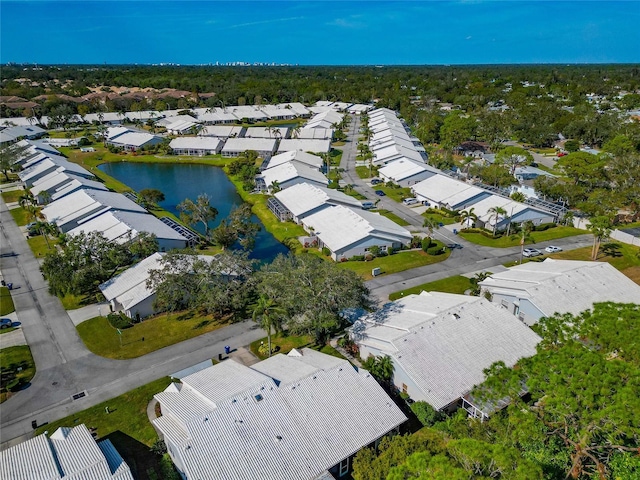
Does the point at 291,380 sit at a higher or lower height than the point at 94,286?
higher

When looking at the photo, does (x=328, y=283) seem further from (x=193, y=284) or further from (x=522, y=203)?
(x=522, y=203)

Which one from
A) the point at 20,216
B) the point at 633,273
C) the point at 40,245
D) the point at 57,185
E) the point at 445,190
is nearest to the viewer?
the point at 633,273

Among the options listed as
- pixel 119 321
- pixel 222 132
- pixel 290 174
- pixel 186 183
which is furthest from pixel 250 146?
pixel 119 321

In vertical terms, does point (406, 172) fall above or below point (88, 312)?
above

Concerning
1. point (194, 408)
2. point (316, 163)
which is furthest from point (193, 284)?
point (316, 163)

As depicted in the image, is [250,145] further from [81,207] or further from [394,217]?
[394,217]

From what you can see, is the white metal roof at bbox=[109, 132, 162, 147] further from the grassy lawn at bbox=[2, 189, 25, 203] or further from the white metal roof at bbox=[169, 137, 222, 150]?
the grassy lawn at bbox=[2, 189, 25, 203]

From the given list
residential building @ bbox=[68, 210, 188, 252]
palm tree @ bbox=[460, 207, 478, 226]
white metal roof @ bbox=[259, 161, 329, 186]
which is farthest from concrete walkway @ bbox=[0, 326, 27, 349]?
palm tree @ bbox=[460, 207, 478, 226]
